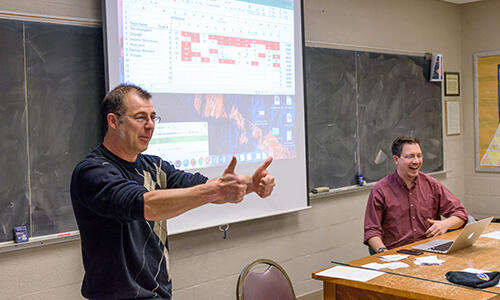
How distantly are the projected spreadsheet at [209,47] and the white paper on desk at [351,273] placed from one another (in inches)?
59.4

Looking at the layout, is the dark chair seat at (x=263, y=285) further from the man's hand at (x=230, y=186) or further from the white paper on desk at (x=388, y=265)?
the man's hand at (x=230, y=186)

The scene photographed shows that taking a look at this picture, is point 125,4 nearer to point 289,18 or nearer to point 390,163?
point 289,18

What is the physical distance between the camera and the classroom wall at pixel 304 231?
2.83 m

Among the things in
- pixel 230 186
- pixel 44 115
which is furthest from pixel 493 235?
pixel 44 115

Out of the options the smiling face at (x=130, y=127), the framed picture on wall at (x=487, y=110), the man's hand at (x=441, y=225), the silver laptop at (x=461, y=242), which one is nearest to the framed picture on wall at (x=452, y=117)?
the framed picture on wall at (x=487, y=110)

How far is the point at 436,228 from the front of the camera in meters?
3.23

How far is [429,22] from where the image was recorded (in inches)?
222

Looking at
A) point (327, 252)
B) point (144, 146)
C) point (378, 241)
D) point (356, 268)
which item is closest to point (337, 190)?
point (327, 252)

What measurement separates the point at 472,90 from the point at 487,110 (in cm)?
29

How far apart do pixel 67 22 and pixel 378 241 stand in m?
2.24

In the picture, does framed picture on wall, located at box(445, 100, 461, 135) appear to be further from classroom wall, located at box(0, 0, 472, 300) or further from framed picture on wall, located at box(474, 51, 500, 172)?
framed picture on wall, located at box(474, 51, 500, 172)

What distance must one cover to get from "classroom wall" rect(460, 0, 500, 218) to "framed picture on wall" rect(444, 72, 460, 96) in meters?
0.13

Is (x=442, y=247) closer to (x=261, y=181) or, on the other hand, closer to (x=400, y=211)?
(x=400, y=211)

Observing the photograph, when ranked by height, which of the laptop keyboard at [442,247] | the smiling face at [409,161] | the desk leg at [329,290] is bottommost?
the desk leg at [329,290]
